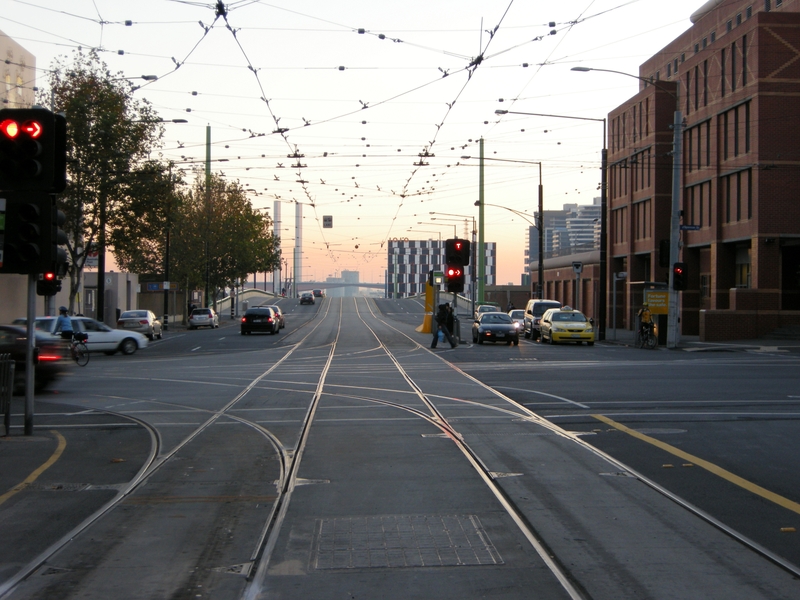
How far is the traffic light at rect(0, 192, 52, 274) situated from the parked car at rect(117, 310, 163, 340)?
32637 millimetres

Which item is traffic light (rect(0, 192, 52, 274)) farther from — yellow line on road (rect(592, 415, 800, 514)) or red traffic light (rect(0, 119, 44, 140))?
yellow line on road (rect(592, 415, 800, 514))

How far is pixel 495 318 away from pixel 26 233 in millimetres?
28269

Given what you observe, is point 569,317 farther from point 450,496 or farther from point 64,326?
point 450,496

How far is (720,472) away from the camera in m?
9.52

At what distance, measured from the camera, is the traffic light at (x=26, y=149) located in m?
11.6

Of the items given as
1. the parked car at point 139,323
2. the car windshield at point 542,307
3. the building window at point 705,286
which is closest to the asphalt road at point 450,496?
the car windshield at point 542,307

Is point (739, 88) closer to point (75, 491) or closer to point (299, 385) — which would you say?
point (299, 385)

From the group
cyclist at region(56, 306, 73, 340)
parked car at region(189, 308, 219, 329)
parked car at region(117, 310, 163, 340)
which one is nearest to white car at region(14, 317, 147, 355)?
cyclist at region(56, 306, 73, 340)

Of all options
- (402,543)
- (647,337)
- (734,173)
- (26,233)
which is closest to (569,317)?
(647,337)

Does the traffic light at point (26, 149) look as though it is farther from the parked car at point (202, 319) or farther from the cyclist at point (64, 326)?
the parked car at point (202, 319)

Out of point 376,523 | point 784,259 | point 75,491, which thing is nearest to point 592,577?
point 376,523

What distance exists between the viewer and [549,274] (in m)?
79.8

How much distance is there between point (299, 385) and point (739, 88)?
30.6 m

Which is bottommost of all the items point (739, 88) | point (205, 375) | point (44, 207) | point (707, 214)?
point (205, 375)
